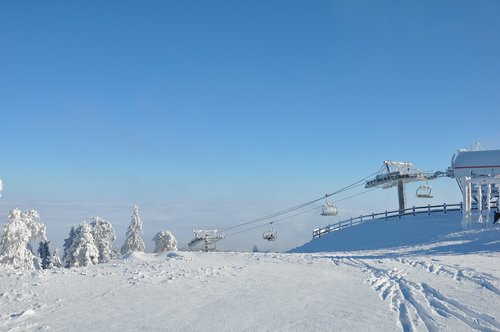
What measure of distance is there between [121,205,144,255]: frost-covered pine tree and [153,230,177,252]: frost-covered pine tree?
6.18ft

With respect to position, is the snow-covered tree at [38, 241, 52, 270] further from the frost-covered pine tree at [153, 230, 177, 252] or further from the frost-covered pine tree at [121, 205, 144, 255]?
the frost-covered pine tree at [153, 230, 177, 252]

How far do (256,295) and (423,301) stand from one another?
397cm

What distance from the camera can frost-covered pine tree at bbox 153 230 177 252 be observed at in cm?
4694

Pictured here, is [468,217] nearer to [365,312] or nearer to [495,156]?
[495,156]

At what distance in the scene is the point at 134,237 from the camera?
158 feet

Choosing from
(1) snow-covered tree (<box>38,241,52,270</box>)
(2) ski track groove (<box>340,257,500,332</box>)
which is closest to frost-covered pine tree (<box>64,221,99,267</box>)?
(1) snow-covered tree (<box>38,241,52,270</box>)

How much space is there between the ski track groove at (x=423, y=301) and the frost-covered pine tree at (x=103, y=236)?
37065 mm

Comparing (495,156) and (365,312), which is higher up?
(495,156)

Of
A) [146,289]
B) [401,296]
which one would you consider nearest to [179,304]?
[146,289]

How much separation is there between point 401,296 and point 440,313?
5.98 feet

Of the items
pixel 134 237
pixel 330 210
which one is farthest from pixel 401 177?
pixel 134 237

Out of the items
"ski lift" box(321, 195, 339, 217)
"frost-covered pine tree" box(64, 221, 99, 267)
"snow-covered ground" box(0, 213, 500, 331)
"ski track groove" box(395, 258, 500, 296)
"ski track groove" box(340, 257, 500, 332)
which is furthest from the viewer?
"ski lift" box(321, 195, 339, 217)

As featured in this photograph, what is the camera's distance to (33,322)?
8.49 metres

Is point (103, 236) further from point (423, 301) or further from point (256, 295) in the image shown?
point (423, 301)
